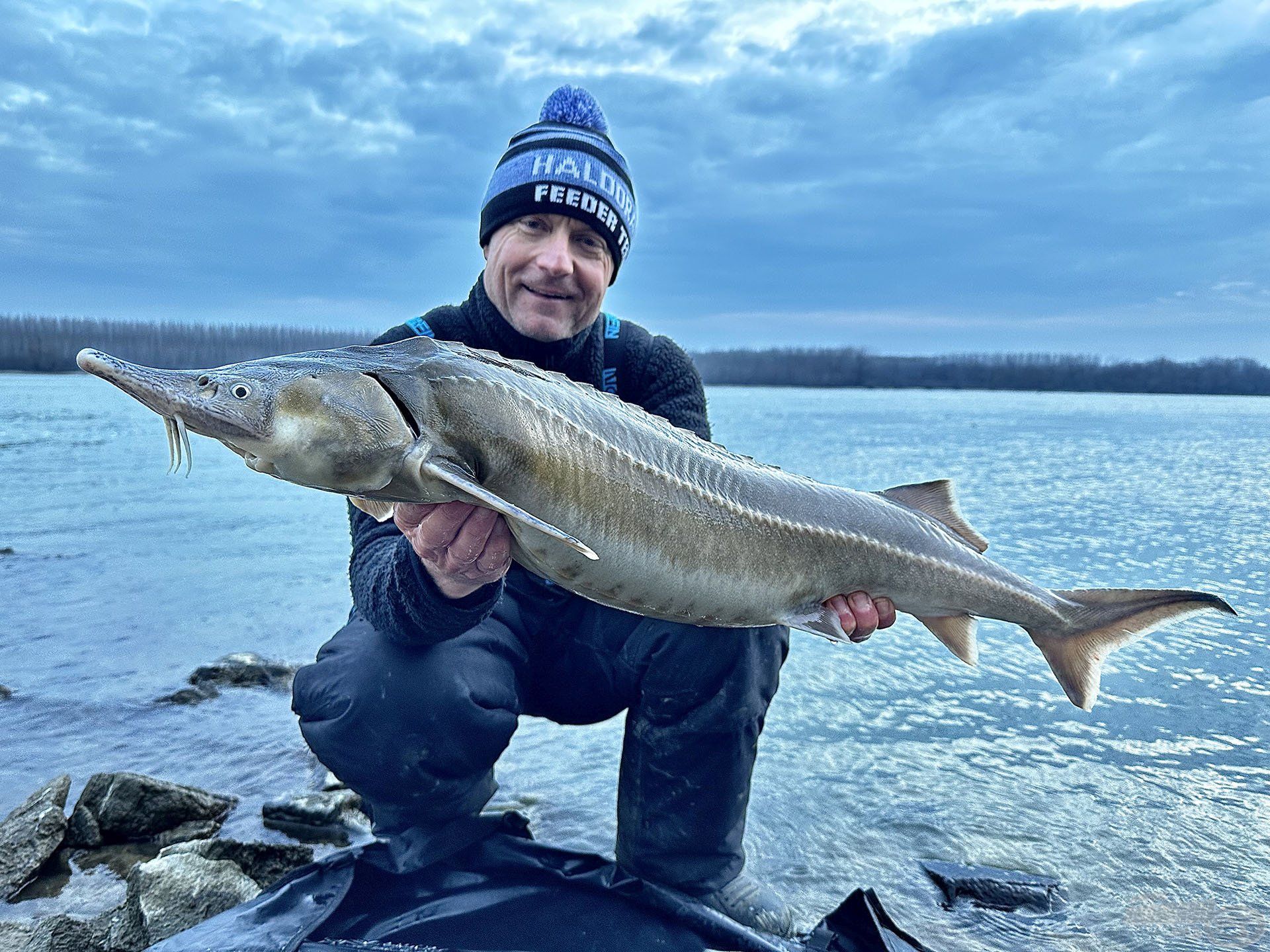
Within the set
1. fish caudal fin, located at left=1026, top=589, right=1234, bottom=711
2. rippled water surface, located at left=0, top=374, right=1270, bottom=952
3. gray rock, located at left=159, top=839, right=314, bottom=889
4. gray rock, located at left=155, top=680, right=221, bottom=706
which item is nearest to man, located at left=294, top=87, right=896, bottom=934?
gray rock, located at left=159, top=839, right=314, bottom=889

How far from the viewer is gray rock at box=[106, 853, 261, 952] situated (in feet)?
7.77

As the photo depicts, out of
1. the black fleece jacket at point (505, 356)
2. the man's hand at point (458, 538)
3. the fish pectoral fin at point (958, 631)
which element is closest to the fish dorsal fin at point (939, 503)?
the fish pectoral fin at point (958, 631)

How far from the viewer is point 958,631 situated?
2.82 m

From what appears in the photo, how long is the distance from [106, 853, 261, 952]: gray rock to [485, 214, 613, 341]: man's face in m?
1.86

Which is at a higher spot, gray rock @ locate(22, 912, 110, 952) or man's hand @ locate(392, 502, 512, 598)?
man's hand @ locate(392, 502, 512, 598)

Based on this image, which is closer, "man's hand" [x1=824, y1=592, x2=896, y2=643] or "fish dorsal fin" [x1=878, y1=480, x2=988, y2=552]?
"man's hand" [x1=824, y1=592, x2=896, y2=643]

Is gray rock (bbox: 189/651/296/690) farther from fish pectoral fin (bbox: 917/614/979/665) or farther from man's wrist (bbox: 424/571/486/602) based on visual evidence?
fish pectoral fin (bbox: 917/614/979/665)

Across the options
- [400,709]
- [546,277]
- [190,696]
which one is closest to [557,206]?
[546,277]

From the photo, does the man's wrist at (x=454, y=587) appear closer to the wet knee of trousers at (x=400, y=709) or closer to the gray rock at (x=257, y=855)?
the wet knee of trousers at (x=400, y=709)

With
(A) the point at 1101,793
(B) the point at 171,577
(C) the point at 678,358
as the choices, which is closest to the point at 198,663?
(B) the point at 171,577

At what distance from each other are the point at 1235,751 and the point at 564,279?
339 cm

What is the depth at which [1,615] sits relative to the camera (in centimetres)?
581

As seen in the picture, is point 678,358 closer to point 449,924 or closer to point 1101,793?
point 449,924

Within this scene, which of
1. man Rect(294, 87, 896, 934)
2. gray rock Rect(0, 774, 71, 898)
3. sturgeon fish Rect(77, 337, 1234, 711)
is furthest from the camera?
gray rock Rect(0, 774, 71, 898)
